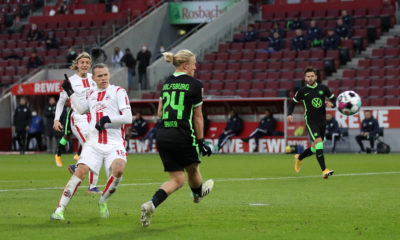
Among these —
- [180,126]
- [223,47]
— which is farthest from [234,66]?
[180,126]

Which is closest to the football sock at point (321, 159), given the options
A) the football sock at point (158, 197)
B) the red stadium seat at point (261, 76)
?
the football sock at point (158, 197)

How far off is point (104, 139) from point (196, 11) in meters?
33.7

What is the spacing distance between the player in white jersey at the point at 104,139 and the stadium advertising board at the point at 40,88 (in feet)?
81.7

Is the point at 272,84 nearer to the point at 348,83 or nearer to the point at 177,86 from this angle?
the point at 348,83

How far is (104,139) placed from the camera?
1048 cm

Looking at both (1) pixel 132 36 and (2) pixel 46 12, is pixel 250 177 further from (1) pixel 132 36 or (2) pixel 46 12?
(2) pixel 46 12

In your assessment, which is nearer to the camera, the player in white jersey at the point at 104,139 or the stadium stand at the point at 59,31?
the player in white jersey at the point at 104,139

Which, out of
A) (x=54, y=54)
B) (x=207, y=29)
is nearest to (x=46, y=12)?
(x=54, y=54)

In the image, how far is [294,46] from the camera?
36.9 metres

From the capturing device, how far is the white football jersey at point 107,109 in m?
10.5

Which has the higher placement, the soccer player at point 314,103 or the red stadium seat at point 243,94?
the soccer player at point 314,103

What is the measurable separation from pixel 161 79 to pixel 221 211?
27902 mm

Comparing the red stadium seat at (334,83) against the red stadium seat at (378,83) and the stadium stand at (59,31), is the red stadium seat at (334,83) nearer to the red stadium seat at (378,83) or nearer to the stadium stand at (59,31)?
the red stadium seat at (378,83)

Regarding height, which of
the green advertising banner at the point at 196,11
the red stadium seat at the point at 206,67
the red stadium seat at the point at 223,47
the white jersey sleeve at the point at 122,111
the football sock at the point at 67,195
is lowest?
the football sock at the point at 67,195
